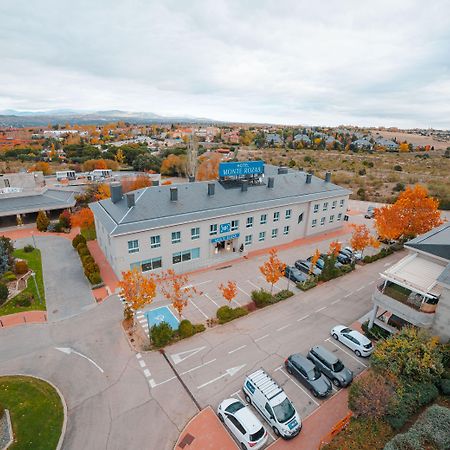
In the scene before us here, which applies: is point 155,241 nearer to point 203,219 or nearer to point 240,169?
point 203,219

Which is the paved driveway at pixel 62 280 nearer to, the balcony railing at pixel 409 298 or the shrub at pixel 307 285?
the shrub at pixel 307 285

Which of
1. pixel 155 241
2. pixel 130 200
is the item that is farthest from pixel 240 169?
pixel 155 241

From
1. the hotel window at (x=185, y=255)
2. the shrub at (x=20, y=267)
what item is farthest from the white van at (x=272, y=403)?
the shrub at (x=20, y=267)

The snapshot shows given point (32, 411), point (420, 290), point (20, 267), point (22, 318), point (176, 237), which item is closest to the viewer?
point (32, 411)

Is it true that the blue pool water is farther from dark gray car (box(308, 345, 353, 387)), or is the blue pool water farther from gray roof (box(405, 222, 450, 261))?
gray roof (box(405, 222, 450, 261))

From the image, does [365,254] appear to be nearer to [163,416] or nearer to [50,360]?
[163,416]
